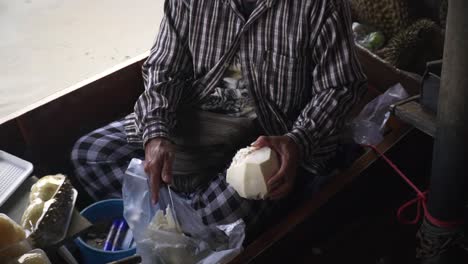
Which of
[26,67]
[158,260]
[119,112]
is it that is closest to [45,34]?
[26,67]

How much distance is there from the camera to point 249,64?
1.20m

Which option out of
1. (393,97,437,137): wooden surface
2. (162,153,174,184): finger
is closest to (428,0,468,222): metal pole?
(393,97,437,137): wooden surface

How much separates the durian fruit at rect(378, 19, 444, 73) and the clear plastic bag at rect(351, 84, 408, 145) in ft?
0.48

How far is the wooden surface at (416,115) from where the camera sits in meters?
1.09

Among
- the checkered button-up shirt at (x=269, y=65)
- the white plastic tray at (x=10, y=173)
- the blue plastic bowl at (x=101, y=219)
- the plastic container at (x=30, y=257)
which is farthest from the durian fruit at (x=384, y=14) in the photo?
the plastic container at (x=30, y=257)

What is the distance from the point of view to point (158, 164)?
1094 mm

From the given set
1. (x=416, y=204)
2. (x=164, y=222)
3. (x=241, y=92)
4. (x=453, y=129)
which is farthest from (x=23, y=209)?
(x=416, y=204)

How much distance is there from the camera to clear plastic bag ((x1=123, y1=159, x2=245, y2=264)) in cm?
109

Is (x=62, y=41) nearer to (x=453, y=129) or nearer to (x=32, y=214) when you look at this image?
(x=32, y=214)

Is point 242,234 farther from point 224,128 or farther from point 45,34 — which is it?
point 45,34

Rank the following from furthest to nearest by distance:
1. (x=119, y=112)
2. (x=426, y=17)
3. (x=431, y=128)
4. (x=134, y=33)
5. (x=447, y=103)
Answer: (x=134, y=33) < (x=426, y=17) < (x=119, y=112) < (x=431, y=128) < (x=447, y=103)

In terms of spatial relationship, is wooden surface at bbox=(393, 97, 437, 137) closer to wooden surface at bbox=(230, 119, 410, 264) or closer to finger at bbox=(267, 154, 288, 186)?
wooden surface at bbox=(230, 119, 410, 264)

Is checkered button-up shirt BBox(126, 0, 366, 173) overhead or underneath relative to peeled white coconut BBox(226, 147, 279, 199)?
overhead

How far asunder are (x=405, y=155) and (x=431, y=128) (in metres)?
0.26
